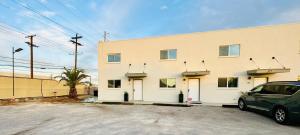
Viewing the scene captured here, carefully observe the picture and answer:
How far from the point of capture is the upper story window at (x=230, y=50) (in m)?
17.6

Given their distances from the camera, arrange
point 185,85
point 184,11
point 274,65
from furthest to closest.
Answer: point 185,85 < point 184,11 < point 274,65

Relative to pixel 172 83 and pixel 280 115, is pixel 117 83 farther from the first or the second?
pixel 280 115

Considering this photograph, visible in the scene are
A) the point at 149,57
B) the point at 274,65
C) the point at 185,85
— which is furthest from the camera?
the point at 149,57

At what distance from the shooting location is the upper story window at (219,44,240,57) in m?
17.6

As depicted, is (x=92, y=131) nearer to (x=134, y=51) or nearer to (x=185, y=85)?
(x=185, y=85)

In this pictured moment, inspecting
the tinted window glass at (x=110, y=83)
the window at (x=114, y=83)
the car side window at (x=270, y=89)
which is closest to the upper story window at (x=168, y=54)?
the window at (x=114, y=83)

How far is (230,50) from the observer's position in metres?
17.8

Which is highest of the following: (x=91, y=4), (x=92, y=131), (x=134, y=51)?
(x=91, y=4)

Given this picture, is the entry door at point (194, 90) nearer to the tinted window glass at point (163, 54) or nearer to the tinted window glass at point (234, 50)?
the tinted window glass at point (163, 54)

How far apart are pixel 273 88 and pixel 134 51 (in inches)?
521

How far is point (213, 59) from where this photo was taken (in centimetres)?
1816

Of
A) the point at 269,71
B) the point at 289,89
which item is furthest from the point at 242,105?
the point at 289,89

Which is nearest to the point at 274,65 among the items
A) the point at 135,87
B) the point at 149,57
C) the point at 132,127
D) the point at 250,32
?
the point at 250,32

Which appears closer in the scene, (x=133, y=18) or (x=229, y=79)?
(x=229, y=79)
